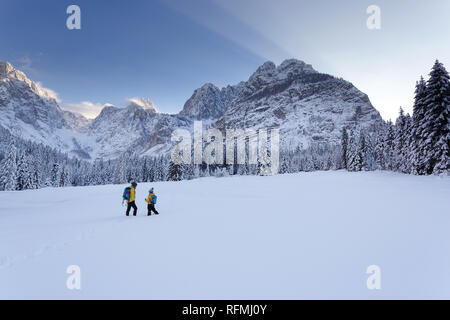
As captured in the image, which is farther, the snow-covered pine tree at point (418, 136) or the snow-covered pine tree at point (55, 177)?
the snow-covered pine tree at point (55, 177)

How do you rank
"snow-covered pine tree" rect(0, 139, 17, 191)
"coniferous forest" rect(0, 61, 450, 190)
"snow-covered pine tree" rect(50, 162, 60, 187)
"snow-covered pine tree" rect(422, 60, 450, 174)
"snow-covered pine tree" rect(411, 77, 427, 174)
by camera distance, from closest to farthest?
"snow-covered pine tree" rect(422, 60, 450, 174)
"coniferous forest" rect(0, 61, 450, 190)
"snow-covered pine tree" rect(411, 77, 427, 174)
"snow-covered pine tree" rect(0, 139, 17, 191)
"snow-covered pine tree" rect(50, 162, 60, 187)

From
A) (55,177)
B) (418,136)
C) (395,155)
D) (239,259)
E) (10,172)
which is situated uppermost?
(418,136)

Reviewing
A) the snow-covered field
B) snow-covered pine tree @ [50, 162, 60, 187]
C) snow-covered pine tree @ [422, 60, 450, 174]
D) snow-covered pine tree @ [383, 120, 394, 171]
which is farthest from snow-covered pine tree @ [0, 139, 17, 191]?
snow-covered pine tree @ [383, 120, 394, 171]

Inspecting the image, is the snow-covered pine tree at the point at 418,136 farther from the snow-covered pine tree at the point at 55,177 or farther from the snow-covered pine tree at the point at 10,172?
the snow-covered pine tree at the point at 55,177

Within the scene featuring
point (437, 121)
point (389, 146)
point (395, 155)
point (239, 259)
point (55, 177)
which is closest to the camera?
point (239, 259)

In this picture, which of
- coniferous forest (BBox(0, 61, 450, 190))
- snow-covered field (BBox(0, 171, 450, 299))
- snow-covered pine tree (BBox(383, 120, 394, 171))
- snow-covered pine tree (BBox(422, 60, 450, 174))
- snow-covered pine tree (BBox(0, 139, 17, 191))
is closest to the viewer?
snow-covered field (BBox(0, 171, 450, 299))

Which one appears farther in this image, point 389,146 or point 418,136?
point 389,146

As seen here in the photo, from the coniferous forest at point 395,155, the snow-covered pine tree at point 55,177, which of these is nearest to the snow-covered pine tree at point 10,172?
the coniferous forest at point 395,155

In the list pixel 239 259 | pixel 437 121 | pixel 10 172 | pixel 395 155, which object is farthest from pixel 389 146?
pixel 10 172

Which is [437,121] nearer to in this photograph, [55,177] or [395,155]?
[395,155]

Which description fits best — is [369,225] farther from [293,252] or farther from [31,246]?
[31,246]

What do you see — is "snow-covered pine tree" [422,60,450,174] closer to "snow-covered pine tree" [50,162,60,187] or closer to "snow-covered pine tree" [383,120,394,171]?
"snow-covered pine tree" [383,120,394,171]
